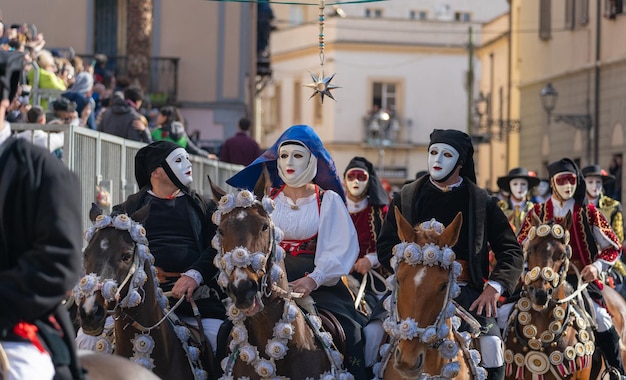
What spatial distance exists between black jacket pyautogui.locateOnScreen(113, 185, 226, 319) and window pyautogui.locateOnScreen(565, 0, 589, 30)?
28633 millimetres

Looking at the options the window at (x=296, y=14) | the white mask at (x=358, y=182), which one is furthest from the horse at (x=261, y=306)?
the window at (x=296, y=14)

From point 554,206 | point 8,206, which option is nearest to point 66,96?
point 554,206

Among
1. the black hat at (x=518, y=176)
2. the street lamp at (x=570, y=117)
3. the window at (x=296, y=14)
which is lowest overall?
the black hat at (x=518, y=176)

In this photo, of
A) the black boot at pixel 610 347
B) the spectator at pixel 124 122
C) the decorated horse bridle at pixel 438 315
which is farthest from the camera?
the spectator at pixel 124 122

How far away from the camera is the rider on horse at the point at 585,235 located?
1304 cm

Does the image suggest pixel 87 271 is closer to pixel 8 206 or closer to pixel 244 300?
pixel 244 300

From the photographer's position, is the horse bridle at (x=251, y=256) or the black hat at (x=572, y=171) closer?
the horse bridle at (x=251, y=256)

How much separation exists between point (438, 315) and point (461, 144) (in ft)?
5.20

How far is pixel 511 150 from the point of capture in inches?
1889

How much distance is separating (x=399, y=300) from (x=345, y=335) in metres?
0.85

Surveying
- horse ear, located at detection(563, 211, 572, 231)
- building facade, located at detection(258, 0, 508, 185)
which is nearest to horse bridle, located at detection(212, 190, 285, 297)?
horse ear, located at detection(563, 211, 572, 231)

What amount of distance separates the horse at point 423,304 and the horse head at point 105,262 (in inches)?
59.2

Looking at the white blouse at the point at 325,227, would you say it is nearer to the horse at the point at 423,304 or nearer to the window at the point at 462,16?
the horse at the point at 423,304

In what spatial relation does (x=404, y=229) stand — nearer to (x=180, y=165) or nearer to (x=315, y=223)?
(x=315, y=223)
